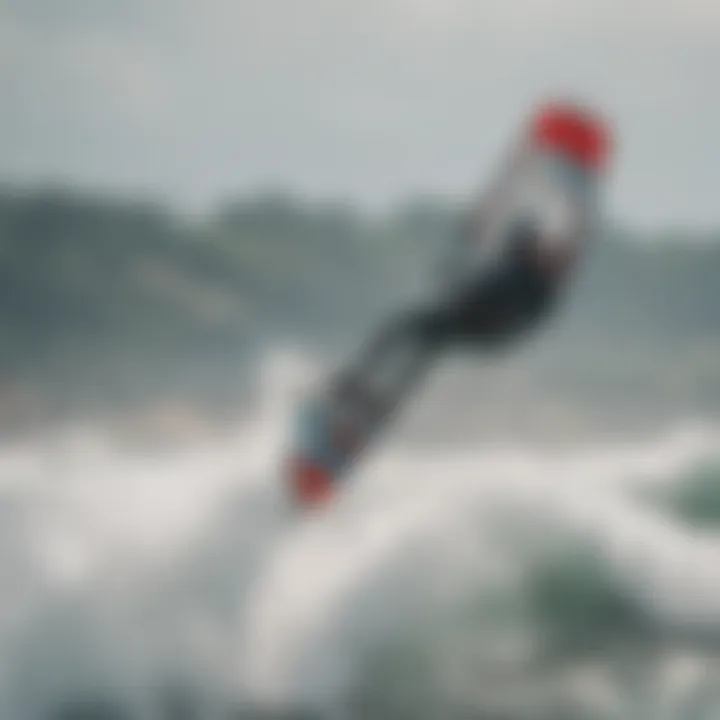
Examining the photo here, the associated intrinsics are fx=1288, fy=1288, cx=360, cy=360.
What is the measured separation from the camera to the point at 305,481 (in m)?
1.93

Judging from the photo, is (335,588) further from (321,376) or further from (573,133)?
(573,133)

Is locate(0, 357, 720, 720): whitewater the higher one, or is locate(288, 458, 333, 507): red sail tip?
locate(288, 458, 333, 507): red sail tip

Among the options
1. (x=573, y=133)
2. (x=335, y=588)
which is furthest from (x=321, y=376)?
(x=573, y=133)

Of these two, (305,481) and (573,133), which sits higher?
(573,133)

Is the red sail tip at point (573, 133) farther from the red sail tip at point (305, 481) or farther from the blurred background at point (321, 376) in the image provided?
the red sail tip at point (305, 481)

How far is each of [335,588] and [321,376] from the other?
320 millimetres

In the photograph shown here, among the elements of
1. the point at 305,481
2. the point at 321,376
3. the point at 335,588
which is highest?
the point at 321,376

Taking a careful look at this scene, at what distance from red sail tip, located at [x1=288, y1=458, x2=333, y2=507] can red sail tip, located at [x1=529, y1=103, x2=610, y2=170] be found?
0.59 m

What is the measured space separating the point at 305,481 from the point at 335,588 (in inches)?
6.6

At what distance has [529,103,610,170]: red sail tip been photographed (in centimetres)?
189

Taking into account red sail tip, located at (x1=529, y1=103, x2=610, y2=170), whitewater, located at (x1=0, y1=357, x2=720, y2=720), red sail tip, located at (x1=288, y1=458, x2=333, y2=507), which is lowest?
whitewater, located at (x1=0, y1=357, x2=720, y2=720)

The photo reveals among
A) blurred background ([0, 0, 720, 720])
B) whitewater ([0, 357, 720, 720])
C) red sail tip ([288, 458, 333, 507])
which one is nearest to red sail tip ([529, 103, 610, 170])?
blurred background ([0, 0, 720, 720])

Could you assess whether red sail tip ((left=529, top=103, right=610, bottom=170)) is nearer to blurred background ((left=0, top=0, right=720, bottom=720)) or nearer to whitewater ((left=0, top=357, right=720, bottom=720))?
blurred background ((left=0, top=0, right=720, bottom=720))

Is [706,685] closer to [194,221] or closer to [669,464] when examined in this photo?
[669,464]
